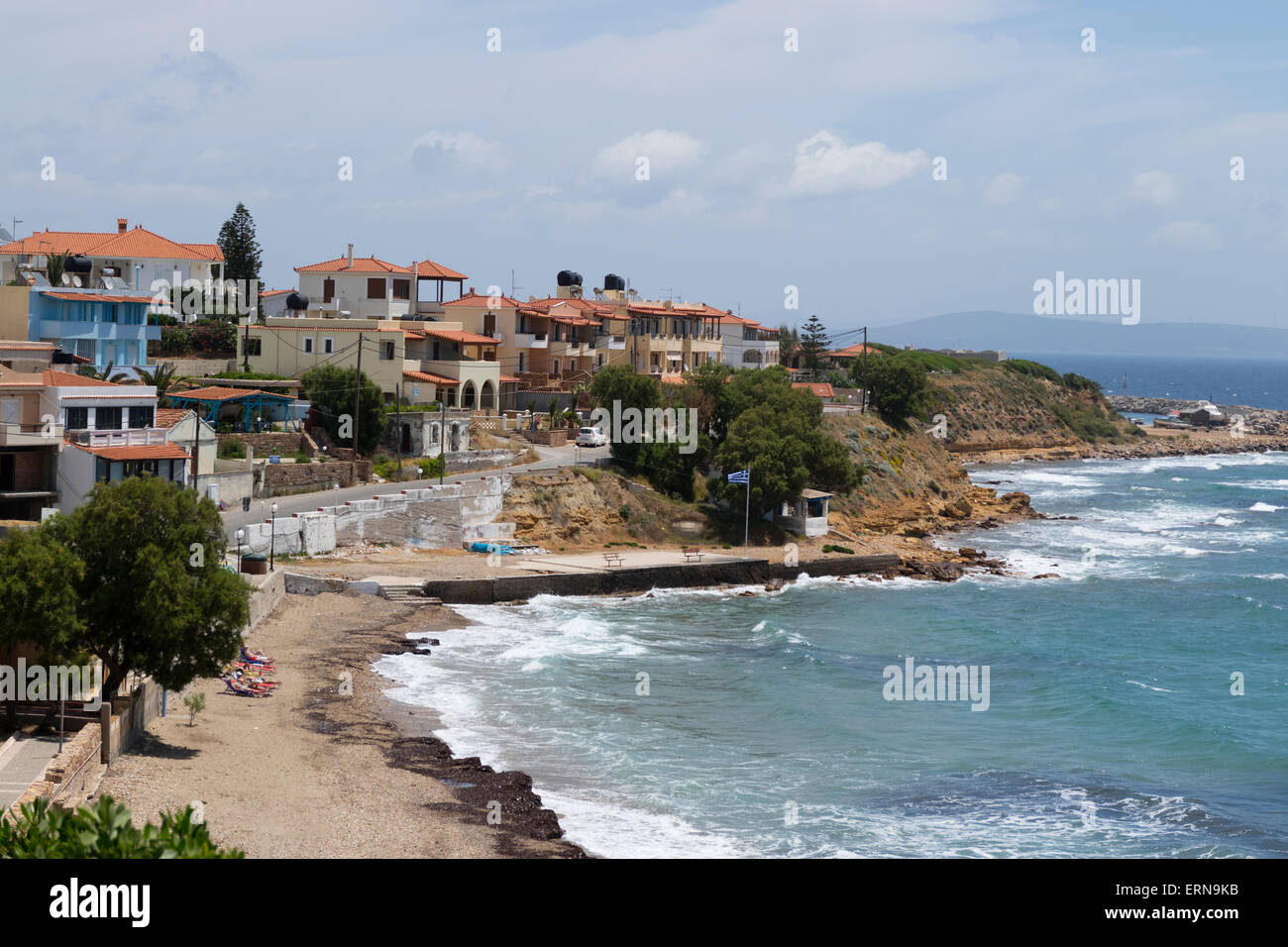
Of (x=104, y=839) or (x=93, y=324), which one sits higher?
(x=93, y=324)

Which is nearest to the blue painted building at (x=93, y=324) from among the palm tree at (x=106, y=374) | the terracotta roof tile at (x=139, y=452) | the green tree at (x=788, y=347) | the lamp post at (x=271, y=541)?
the palm tree at (x=106, y=374)

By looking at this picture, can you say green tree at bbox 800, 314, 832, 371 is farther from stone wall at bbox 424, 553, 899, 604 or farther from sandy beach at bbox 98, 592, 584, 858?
sandy beach at bbox 98, 592, 584, 858

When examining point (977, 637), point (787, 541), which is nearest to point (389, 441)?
point (787, 541)

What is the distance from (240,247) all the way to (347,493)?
3631 centimetres

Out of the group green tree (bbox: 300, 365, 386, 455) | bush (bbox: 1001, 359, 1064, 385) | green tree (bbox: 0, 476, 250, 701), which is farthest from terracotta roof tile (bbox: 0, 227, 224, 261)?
bush (bbox: 1001, 359, 1064, 385)

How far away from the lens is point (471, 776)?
94.1 ft

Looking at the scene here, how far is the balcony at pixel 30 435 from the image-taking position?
4200cm

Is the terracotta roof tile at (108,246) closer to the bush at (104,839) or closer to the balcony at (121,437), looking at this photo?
the balcony at (121,437)

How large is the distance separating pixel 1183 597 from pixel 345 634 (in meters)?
35.8

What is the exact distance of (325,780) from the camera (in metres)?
27.6

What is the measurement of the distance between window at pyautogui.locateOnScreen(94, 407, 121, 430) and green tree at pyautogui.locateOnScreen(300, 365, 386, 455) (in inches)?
508

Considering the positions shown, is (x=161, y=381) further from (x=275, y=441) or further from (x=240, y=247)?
Result: (x=240, y=247)

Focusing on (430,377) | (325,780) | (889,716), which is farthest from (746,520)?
(325,780)
